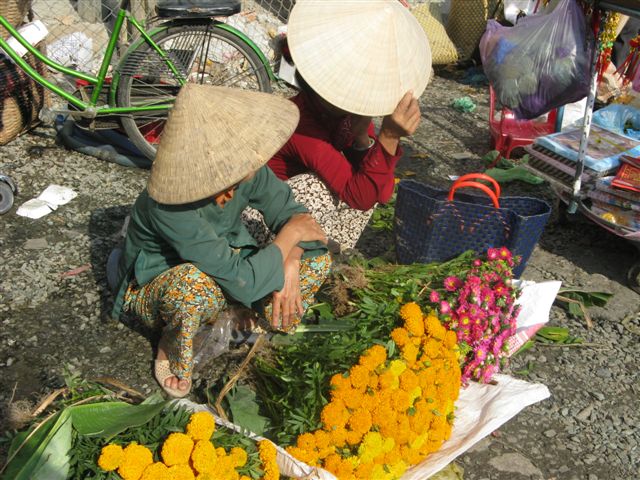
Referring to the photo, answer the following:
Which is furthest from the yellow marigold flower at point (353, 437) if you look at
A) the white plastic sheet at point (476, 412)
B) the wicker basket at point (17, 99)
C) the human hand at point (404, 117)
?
the wicker basket at point (17, 99)

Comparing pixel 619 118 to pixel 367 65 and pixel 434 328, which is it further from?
pixel 434 328

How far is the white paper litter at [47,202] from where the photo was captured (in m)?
3.47

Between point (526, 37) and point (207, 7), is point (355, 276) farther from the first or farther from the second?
point (207, 7)

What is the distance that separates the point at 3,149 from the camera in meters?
4.10

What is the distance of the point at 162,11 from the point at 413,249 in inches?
87.4

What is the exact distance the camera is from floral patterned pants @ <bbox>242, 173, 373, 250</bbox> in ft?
9.04

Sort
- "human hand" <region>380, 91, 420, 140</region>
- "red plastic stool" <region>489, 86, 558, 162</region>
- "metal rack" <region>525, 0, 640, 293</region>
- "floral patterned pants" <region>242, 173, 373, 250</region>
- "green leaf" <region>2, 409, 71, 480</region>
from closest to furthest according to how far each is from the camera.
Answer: "green leaf" <region>2, 409, 71, 480</region> → "human hand" <region>380, 91, 420, 140</region> → "floral patterned pants" <region>242, 173, 373, 250</region> → "metal rack" <region>525, 0, 640, 293</region> → "red plastic stool" <region>489, 86, 558, 162</region>

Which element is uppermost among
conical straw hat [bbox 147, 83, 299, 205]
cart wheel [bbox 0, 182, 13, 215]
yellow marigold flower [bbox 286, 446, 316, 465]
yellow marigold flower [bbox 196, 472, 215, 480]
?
conical straw hat [bbox 147, 83, 299, 205]

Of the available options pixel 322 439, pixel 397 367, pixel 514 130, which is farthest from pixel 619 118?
pixel 322 439

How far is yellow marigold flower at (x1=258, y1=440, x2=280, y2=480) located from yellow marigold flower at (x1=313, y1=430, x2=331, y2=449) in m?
0.14

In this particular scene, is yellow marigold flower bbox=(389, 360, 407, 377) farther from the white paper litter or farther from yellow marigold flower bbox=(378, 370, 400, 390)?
the white paper litter

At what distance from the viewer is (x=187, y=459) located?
5.40ft

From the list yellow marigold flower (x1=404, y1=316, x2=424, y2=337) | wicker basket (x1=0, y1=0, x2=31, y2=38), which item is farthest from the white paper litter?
yellow marigold flower (x1=404, y1=316, x2=424, y2=337)

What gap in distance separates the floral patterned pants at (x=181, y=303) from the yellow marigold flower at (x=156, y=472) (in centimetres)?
62
